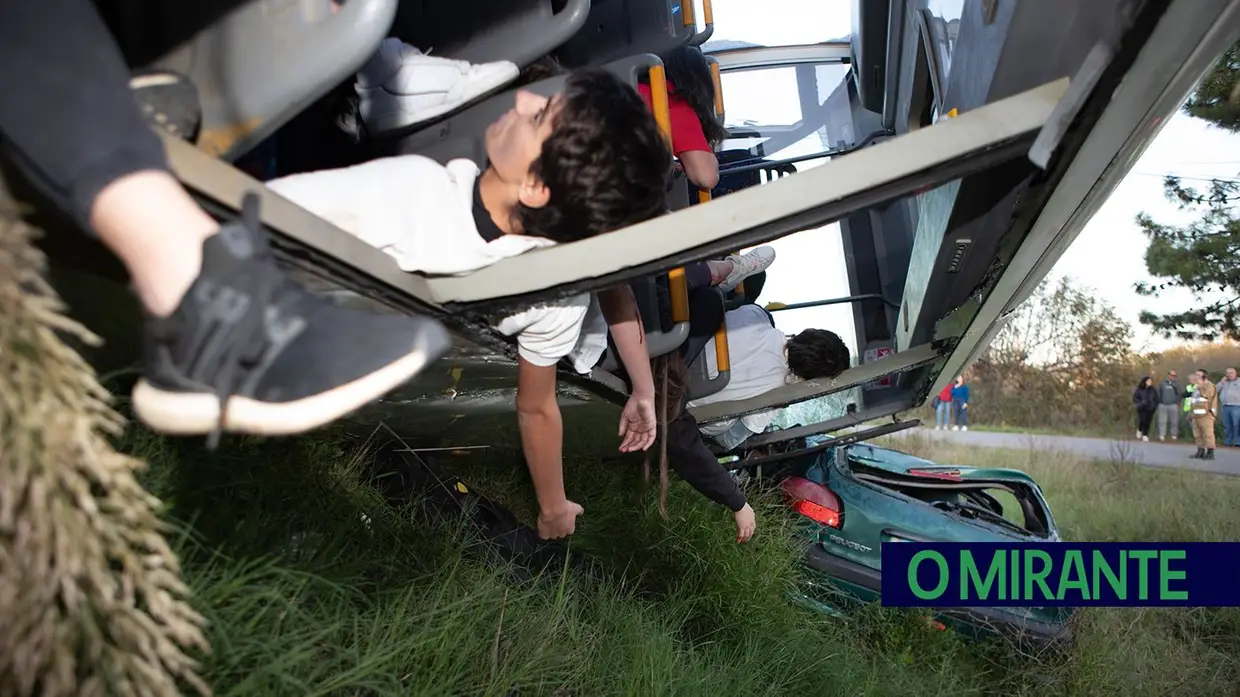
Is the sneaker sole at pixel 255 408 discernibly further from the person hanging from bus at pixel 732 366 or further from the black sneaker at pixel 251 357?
the person hanging from bus at pixel 732 366

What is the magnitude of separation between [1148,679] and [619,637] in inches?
189

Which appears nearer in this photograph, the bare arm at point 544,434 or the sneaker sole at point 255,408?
the sneaker sole at point 255,408

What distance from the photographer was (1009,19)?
1.46 metres

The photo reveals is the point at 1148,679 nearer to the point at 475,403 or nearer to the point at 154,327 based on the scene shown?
the point at 475,403

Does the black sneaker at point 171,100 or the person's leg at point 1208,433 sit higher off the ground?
the black sneaker at point 171,100

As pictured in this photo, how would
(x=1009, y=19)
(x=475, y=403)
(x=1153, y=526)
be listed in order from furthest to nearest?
(x=1153, y=526)
(x=475, y=403)
(x=1009, y=19)

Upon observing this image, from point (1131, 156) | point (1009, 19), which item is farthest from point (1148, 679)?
point (1009, 19)

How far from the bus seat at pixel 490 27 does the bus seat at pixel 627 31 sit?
59 centimetres

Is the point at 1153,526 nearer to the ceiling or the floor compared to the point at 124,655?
nearer to the floor

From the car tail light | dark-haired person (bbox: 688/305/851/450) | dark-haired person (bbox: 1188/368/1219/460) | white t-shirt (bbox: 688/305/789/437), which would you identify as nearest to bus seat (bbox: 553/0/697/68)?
white t-shirt (bbox: 688/305/789/437)

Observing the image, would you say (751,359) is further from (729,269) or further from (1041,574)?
(1041,574)

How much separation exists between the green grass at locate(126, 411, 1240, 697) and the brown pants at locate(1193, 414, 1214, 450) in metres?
9.02

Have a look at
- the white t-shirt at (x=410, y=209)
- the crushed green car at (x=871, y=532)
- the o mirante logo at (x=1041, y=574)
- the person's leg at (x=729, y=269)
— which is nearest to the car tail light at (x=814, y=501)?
the crushed green car at (x=871, y=532)

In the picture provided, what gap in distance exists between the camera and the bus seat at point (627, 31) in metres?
2.74
